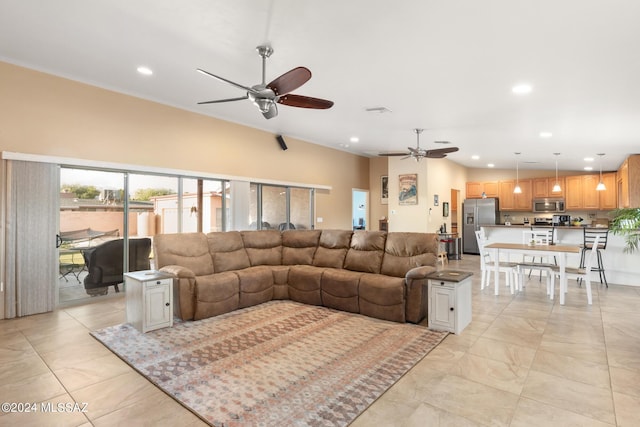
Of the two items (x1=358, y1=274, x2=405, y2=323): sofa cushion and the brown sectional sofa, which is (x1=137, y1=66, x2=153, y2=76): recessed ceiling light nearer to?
the brown sectional sofa

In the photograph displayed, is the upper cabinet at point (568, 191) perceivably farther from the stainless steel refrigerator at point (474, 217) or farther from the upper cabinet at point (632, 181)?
the stainless steel refrigerator at point (474, 217)

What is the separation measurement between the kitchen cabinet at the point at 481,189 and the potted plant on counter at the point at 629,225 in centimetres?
496

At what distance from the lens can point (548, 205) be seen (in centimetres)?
970

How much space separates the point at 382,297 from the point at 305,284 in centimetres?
122

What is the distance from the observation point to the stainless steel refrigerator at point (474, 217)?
9.99 metres

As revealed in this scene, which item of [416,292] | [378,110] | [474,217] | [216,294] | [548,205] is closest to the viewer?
[416,292]

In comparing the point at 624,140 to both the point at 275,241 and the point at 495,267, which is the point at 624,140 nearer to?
the point at 495,267

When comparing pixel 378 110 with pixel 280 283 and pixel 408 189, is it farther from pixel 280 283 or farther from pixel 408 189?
pixel 408 189

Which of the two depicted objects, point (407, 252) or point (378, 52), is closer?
point (378, 52)

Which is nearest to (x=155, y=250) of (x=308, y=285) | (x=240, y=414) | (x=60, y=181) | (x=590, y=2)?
(x=60, y=181)

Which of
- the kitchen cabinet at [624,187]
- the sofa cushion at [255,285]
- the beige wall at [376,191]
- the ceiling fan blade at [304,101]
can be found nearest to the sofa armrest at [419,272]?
the sofa cushion at [255,285]

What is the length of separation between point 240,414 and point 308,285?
8.44 ft

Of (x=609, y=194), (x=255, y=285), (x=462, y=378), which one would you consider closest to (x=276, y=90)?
(x=255, y=285)

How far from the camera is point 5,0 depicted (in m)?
2.79
